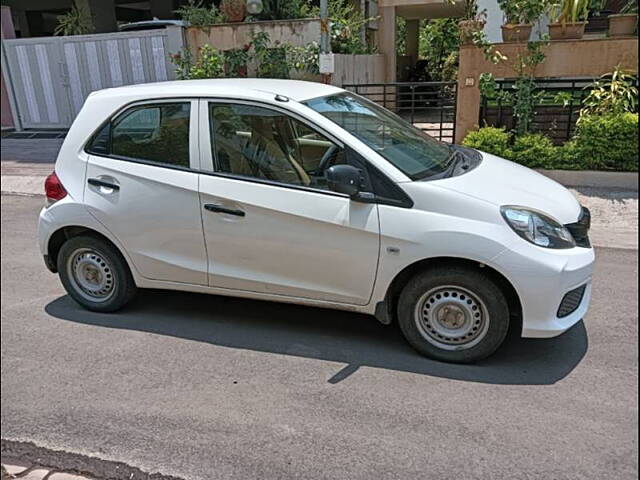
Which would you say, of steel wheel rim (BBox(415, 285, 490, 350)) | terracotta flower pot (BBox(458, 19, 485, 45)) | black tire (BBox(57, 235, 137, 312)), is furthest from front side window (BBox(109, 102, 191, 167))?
terracotta flower pot (BBox(458, 19, 485, 45))

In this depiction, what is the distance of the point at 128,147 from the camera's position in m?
4.16

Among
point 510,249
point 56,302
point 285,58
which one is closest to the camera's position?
point 510,249

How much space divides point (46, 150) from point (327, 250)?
A: 973cm

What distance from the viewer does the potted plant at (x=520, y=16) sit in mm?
7965

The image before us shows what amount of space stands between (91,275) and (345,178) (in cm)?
232

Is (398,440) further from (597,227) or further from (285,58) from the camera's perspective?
(285,58)

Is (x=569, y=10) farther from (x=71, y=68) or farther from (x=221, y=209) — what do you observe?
(x=71, y=68)

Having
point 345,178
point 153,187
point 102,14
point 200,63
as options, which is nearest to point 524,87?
point 345,178

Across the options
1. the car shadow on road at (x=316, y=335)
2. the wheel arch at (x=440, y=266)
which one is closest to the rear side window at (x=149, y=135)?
the car shadow on road at (x=316, y=335)

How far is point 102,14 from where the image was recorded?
57.2 ft

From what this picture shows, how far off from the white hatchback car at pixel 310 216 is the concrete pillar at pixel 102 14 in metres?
14.5

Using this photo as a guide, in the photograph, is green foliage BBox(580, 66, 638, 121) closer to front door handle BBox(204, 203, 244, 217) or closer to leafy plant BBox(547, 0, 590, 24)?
leafy plant BBox(547, 0, 590, 24)

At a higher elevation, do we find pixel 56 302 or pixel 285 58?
pixel 285 58

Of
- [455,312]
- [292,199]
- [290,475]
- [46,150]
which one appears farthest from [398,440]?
[46,150]
